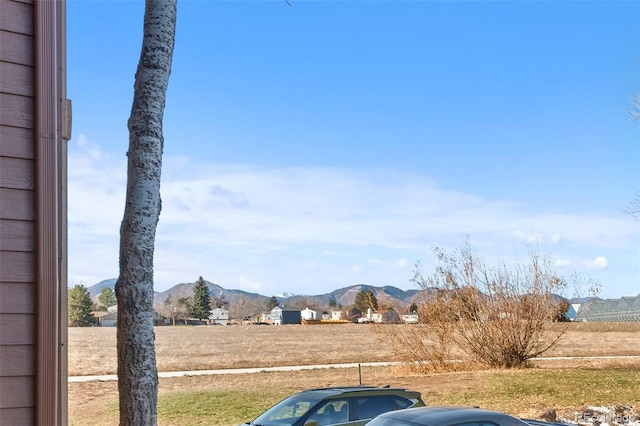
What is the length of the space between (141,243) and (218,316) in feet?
280

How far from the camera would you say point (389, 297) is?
1041 inches

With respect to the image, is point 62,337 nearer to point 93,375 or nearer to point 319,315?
point 93,375

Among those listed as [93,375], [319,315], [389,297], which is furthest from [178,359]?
[319,315]

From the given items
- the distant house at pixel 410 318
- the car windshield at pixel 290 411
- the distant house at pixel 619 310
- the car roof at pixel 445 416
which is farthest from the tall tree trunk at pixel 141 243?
the distant house at pixel 619 310

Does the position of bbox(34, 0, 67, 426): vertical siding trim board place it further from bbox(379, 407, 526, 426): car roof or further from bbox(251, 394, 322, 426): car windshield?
bbox(251, 394, 322, 426): car windshield

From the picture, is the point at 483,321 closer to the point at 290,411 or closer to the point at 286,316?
the point at 290,411

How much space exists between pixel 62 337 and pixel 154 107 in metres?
1.85

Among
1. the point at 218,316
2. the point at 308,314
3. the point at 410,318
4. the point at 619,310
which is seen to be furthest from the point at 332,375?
the point at 308,314

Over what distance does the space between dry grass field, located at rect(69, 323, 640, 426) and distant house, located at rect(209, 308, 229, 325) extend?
38051 millimetres

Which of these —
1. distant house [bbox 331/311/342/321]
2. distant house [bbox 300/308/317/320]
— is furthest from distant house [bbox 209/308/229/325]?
distant house [bbox 331/311/342/321]

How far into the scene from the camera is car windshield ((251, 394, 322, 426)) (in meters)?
9.45

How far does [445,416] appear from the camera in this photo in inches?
286

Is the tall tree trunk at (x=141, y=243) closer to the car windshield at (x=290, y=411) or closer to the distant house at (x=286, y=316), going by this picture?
the car windshield at (x=290, y=411)

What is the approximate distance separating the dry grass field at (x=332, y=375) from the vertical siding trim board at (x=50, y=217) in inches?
446
